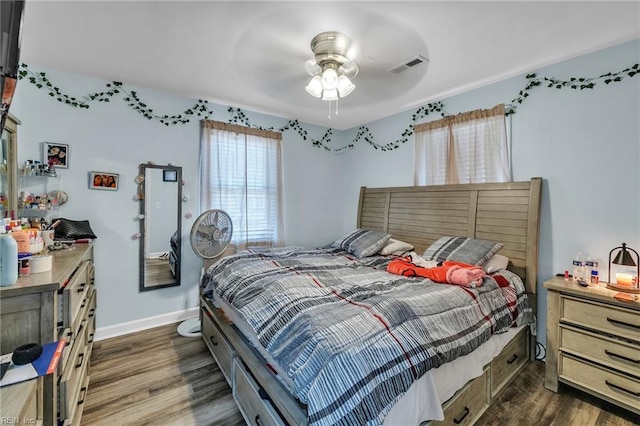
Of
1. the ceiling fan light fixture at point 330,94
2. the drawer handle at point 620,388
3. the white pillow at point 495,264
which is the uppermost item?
the ceiling fan light fixture at point 330,94

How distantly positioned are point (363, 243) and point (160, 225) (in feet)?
7.23

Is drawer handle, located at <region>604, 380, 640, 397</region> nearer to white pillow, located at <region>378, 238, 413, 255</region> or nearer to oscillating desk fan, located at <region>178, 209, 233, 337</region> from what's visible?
white pillow, located at <region>378, 238, 413, 255</region>

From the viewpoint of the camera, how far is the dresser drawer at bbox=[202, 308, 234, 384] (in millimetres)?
2016

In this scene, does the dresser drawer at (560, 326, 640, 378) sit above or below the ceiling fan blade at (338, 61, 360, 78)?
below

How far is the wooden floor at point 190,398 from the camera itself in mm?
1765

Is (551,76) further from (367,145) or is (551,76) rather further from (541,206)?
(367,145)

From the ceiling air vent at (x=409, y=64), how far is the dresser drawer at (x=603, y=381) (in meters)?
2.42

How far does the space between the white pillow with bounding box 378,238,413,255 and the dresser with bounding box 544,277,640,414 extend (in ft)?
4.30

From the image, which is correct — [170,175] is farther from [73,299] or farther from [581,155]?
[581,155]

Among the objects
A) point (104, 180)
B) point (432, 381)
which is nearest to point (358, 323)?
point (432, 381)

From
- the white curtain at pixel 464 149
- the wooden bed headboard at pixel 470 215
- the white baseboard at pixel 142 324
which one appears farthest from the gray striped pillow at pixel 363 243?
the white baseboard at pixel 142 324

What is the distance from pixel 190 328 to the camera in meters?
2.93

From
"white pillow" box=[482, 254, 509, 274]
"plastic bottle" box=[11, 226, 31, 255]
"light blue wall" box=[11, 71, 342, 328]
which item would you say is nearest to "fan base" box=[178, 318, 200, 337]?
"light blue wall" box=[11, 71, 342, 328]

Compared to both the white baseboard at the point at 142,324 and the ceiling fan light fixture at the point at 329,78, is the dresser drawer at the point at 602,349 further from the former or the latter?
the white baseboard at the point at 142,324
